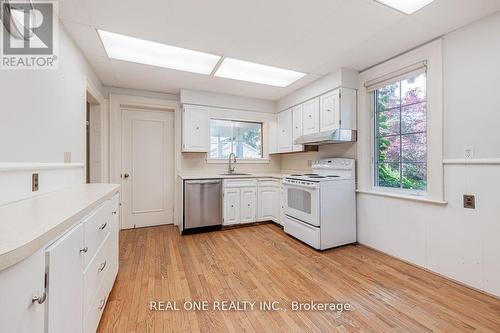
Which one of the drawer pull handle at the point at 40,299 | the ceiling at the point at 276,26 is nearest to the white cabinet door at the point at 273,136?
the ceiling at the point at 276,26

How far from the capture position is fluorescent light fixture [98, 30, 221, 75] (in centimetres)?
237

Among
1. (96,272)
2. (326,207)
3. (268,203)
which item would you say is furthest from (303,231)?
(96,272)

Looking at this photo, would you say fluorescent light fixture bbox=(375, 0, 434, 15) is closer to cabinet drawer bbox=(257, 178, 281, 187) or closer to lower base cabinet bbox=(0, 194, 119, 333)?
lower base cabinet bbox=(0, 194, 119, 333)

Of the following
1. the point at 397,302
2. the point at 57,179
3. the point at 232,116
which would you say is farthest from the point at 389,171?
the point at 57,179

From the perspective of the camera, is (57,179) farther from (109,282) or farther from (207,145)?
(207,145)

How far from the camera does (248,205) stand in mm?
3812

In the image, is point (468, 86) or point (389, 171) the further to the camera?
point (389, 171)

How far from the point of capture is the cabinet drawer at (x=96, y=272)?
3.72 feet

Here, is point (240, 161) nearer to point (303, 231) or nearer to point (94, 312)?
point (303, 231)

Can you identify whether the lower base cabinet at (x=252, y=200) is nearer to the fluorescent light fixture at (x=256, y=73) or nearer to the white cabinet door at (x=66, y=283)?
the fluorescent light fixture at (x=256, y=73)

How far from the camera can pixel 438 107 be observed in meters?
2.17

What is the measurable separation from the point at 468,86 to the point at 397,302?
202cm

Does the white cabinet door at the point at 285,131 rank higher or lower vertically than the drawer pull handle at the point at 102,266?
higher

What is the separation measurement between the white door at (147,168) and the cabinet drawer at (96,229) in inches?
88.8
